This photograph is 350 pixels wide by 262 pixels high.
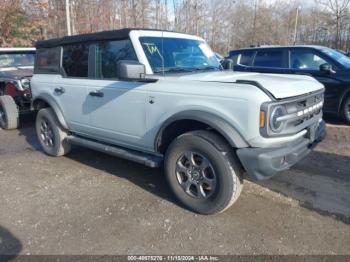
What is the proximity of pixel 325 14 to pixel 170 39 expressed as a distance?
35.6 meters

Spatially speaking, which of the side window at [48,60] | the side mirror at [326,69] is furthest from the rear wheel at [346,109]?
the side window at [48,60]

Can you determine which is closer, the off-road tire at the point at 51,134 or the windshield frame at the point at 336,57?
the off-road tire at the point at 51,134

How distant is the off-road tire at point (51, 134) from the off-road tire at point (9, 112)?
1.98m

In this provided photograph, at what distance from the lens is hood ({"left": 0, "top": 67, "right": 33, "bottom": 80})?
24.7 ft

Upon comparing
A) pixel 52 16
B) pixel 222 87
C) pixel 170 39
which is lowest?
pixel 222 87

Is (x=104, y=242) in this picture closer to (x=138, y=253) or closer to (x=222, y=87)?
(x=138, y=253)

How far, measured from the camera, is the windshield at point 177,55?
388 centimetres

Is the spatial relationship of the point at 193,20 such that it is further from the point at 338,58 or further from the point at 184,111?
the point at 184,111

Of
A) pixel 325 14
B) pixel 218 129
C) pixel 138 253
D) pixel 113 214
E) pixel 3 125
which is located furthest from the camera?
pixel 325 14

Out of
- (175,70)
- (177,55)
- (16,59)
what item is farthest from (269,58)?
(16,59)

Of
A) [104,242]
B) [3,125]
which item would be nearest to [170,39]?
[104,242]

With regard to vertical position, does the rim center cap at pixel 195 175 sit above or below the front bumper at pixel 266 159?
below

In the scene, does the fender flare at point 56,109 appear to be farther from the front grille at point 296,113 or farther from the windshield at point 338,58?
the windshield at point 338,58

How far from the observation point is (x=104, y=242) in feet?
9.85
